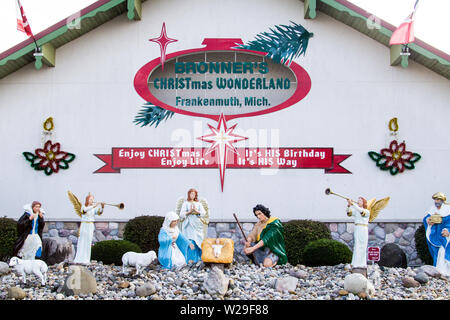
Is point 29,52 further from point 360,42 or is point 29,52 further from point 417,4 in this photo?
point 417,4

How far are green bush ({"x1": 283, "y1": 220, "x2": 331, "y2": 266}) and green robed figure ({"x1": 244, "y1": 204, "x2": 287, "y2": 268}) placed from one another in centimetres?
151

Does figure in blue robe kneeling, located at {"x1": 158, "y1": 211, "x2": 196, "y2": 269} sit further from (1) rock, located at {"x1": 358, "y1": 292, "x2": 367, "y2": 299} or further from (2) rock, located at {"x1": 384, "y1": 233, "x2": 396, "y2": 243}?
(2) rock, located at {"x1": 384, "y1": 233, "x2": 396, "y2": 243}

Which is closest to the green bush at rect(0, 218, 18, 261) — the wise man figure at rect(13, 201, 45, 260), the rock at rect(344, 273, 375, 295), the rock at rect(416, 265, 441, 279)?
the wise man figure at rect(13, 201, 45, 260)

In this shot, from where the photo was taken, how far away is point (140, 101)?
1582 cm

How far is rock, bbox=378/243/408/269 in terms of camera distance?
14.2 meters

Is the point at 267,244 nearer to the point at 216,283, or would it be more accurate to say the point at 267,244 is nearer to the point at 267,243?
the point at 267,243

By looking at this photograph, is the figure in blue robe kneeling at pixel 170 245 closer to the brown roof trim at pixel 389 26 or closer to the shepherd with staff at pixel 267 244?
the shepherd with staff at pixel 267 244

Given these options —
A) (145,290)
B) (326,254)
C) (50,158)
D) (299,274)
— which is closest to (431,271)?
(326,254)

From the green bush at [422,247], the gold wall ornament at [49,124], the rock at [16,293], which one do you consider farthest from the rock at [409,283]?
the gold wall ornament at [49,124]

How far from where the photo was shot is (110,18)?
16047 mm

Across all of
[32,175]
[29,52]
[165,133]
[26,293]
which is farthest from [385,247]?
[29,52]

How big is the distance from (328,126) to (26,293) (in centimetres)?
939

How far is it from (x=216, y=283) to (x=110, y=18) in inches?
370

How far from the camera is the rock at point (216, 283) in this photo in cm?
1020
